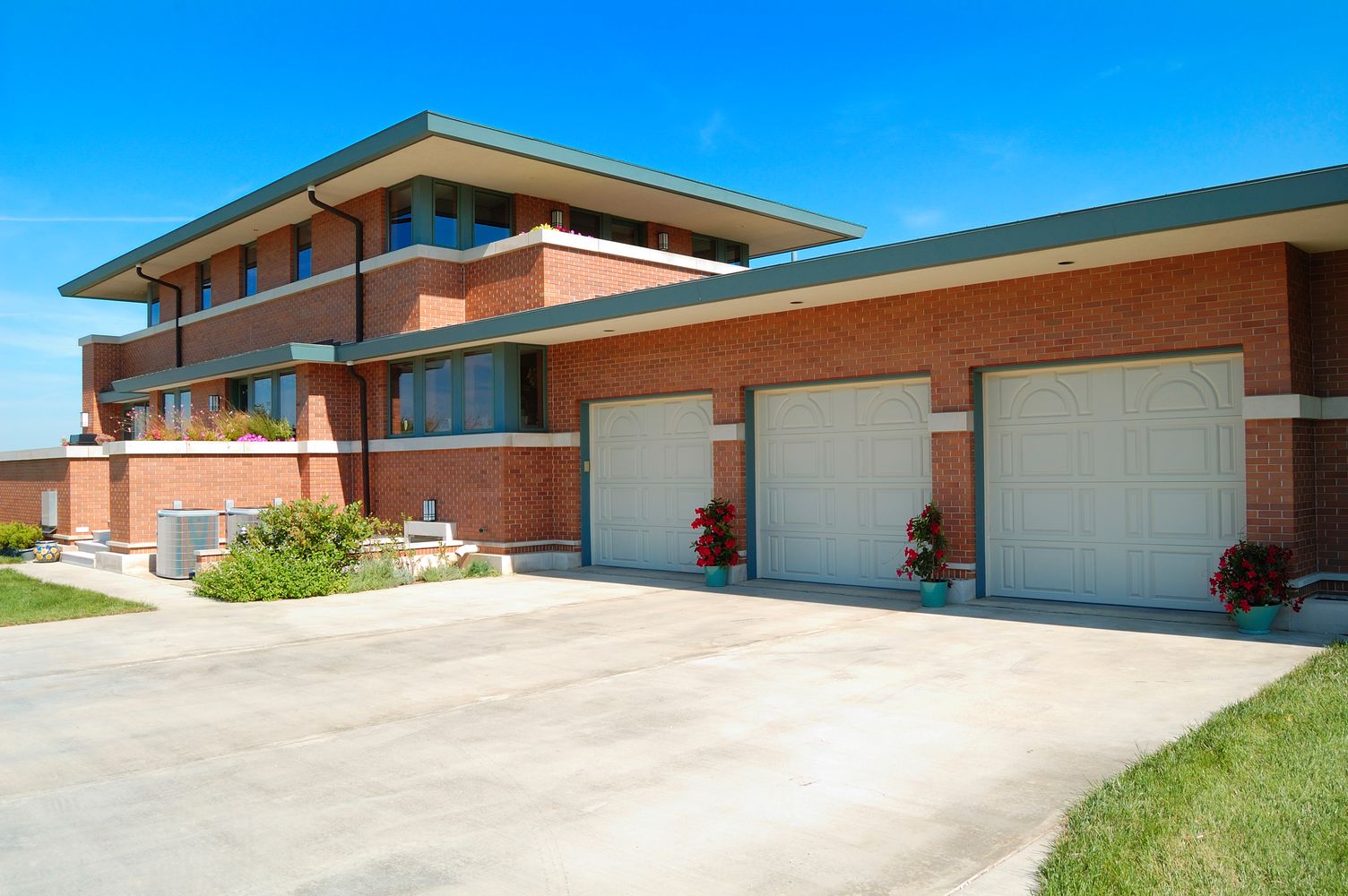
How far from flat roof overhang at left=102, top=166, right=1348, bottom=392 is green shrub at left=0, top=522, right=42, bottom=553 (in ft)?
39.4

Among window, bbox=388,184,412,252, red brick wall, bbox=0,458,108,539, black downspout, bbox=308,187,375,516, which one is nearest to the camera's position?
window, bbox=388,184,412,252

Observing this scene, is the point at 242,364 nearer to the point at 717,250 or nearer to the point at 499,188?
the point at 499,188

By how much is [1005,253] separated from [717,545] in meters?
6.07

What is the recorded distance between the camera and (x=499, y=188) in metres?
19.0

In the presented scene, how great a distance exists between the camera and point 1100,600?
38.7 ft

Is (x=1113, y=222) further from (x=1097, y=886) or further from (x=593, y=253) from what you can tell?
(x=593, y=253)

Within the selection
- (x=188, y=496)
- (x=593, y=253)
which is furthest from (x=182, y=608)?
(x=593, y=253)

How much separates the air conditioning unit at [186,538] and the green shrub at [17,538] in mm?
6591

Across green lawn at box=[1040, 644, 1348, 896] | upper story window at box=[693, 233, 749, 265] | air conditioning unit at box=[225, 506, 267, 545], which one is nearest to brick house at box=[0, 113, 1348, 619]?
upper story window at box=[693, 233, 749, 265]

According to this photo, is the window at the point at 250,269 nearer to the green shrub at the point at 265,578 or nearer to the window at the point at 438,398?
the window at the point at 438,398

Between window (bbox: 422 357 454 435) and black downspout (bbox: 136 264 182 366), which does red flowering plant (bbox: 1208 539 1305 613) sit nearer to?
window (bbox: 422 357 454 435)

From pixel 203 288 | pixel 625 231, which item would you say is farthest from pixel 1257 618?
pixel 203 288

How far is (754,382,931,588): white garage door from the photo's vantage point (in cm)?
1343

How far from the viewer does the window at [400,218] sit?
19.1m
